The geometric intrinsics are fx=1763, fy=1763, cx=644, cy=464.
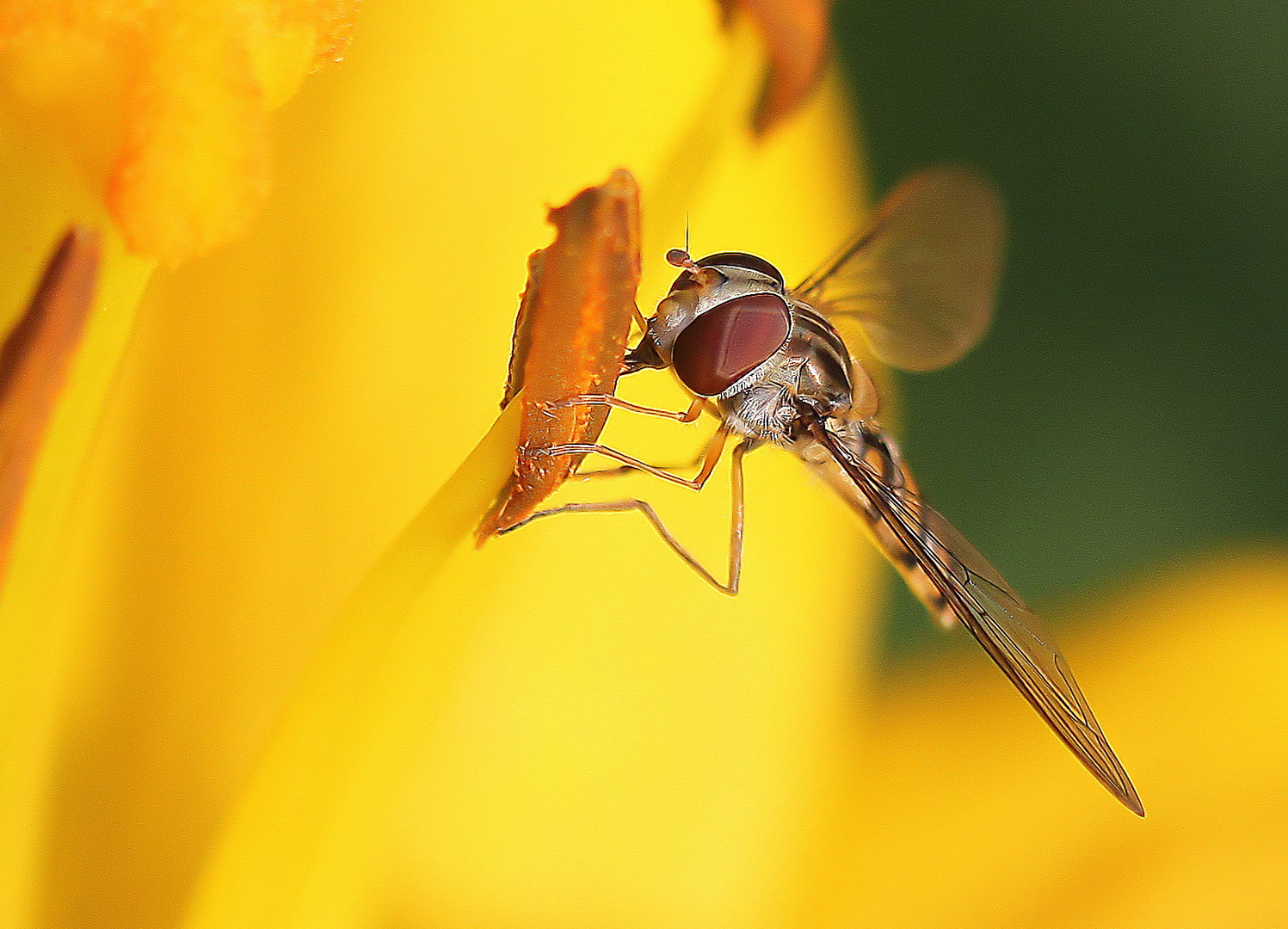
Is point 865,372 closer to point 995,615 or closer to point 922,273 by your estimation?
point 922,273

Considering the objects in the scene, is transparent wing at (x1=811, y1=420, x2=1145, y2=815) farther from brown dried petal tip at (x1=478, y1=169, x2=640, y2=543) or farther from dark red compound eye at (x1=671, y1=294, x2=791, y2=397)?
brown dried petal tip at (x1=478, y1=169, x2=640, y2=543)

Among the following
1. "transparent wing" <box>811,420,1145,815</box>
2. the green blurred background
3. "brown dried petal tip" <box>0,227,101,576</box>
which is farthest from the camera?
the green blurred background

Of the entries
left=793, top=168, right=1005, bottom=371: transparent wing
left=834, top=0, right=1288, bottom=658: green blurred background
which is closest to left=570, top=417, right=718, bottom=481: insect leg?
left=793, top=168, right=1005, bottom=371: transparent wing

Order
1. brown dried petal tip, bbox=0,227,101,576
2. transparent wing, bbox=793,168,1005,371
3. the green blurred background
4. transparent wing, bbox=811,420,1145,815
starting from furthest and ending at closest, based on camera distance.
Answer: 1. the green blurred background
2. transparent wing, bbox=793,168,1005,371
3. transparent wing, bbox=811,420,1145,815
4. brown dried petal tip, bbox=0,227,101,576

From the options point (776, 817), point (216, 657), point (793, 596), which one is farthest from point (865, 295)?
point (216, 657)

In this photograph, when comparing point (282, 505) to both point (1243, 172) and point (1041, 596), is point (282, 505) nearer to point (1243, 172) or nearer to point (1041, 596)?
point (1041, 596)

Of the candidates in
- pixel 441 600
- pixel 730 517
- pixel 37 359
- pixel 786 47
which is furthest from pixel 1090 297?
pixel 37 359

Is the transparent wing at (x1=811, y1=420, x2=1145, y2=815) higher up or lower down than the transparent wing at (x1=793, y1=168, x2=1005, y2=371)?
lower down
